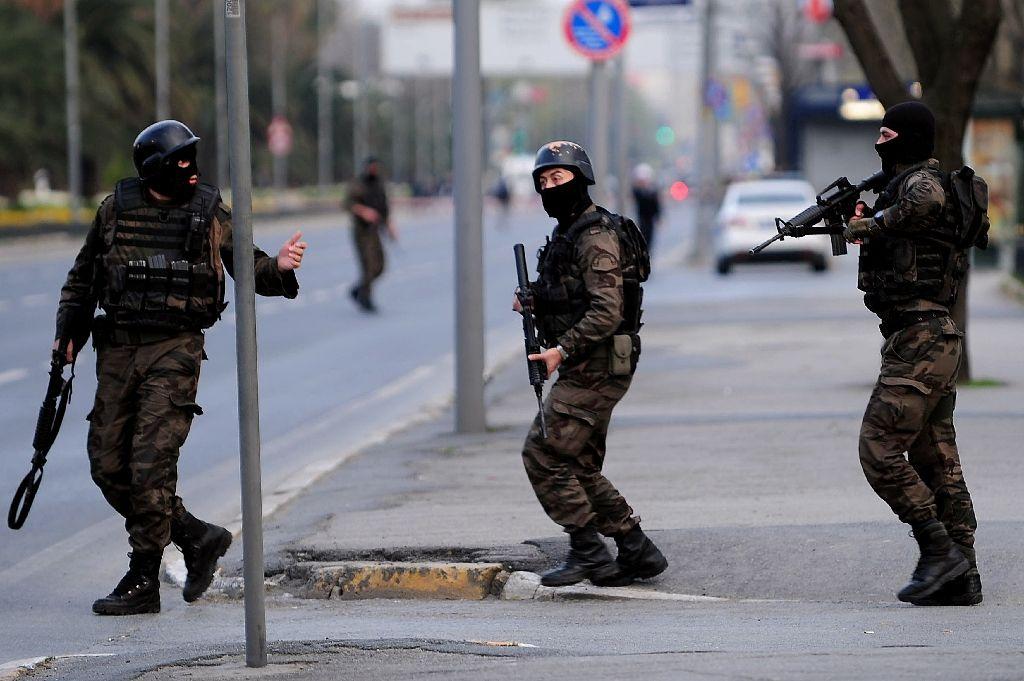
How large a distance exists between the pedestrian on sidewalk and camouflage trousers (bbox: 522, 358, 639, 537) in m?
14.8

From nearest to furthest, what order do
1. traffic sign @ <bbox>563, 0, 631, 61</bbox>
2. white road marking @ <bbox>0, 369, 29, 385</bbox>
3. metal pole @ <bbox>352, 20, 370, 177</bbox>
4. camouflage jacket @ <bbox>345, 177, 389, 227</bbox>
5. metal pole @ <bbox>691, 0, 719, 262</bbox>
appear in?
white road marking @ <bbox>0, 369, 29, 385</bbox> < traffic sign @ <bbox>563, 0, 631, 61</bbox> < camouflage jacket @ <bbox>345, 177, 389, 227</bbox> < metal pole @ <bbox>691, 0, 719, 262</bbox> < metal pole @ <bbox>352, 20, 370, 177</bbox>

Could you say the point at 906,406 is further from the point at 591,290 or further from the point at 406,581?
the point at 406,581

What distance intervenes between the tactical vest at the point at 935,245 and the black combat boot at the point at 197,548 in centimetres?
272

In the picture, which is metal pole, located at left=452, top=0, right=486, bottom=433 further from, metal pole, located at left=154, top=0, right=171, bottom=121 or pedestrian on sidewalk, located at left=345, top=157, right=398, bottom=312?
metal pole, located at left=154, top=0, right=171, bottom=121

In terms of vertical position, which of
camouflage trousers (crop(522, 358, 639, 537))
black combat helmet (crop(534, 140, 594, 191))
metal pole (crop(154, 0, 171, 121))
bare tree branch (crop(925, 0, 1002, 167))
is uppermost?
metal pole (crop(154, 0, 171, 121))

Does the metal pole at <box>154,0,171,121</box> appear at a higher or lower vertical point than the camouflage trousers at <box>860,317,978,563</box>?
higher

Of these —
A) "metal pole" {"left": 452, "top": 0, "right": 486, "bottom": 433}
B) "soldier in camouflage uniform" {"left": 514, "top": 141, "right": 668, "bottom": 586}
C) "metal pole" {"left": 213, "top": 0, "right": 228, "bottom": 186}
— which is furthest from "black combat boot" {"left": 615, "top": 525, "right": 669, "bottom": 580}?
"metal pole" {"left": 213, "top": 0, "right": 228, "bottom": 186}

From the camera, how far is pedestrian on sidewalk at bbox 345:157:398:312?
72.4 ft

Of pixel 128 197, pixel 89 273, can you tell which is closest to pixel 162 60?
pixel 89 273

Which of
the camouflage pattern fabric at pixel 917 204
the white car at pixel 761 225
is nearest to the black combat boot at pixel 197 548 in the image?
the camouflage pattern fabric at pixel 917 204

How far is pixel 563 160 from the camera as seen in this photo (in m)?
7.09

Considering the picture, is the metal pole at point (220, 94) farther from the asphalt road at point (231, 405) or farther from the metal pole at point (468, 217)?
the metal pole at point (468, 217)

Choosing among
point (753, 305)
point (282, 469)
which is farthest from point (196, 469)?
point (753, 305)

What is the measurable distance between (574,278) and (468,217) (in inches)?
182
